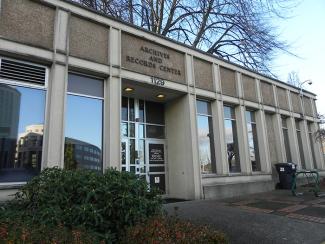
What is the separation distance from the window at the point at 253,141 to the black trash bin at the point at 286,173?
1158 millimetres

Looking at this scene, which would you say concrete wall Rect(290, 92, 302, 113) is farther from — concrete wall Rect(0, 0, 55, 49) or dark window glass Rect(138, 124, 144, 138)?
concrete wall Rect(0, 0, 55, 49)

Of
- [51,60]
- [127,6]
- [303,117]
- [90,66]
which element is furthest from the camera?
[303,117]

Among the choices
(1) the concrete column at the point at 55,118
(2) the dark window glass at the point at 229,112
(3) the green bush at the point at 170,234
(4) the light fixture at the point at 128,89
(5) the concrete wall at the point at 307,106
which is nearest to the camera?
(3) the green bush at the point at 170,234

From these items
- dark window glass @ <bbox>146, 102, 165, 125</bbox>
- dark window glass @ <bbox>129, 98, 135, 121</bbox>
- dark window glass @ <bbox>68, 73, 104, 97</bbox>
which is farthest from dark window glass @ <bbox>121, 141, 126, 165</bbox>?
dark window glass @ <bbox>68, 73, 104, 97</bbox>

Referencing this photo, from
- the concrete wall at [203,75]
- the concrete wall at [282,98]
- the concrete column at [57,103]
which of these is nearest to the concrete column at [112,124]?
the concrete column at [57,103]

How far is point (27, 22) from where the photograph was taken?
27.4ft

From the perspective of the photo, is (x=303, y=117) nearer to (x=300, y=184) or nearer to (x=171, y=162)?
(x=300, y=184)

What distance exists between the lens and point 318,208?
906 centimetres

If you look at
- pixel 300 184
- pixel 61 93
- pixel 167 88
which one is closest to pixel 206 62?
pixel 167 88

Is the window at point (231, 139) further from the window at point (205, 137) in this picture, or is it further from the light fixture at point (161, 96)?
the light fixture at point (161, 96)

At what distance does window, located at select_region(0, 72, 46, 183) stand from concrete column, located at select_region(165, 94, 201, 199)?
575 cm

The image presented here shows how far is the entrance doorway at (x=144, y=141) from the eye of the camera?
11648mm

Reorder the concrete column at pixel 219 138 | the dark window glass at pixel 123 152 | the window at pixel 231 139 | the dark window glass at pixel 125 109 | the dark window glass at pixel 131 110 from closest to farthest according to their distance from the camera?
the dark window glass at pixel 123 152, the dark window glass at pixel 125 109, the dark window glass at pixel 131 110, the concrete column at pixel 219 138, the window at pixel 231 139

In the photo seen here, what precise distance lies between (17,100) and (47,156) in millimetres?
1766
